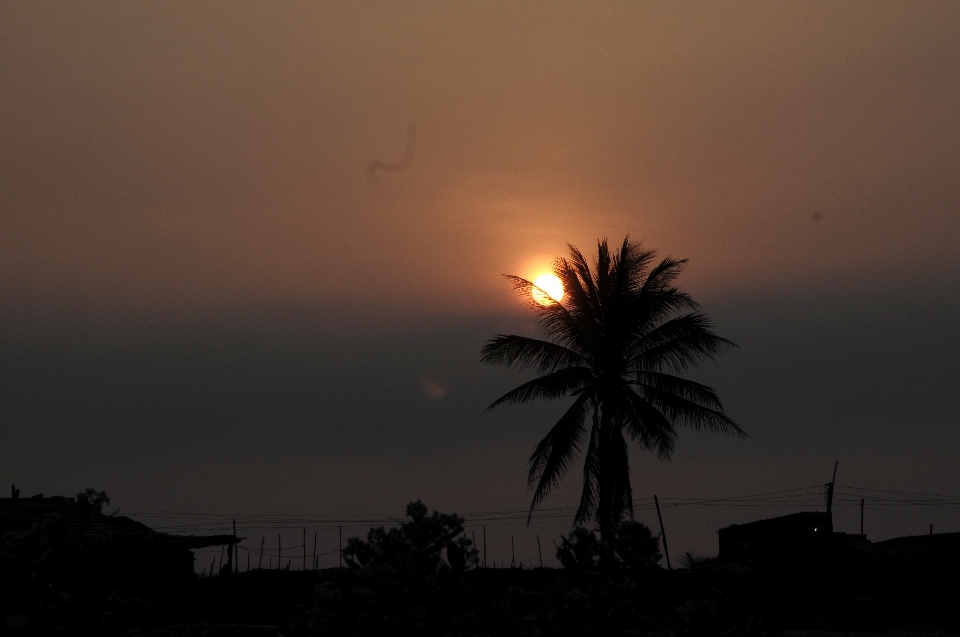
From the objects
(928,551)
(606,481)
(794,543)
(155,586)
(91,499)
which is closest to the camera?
(91,499)

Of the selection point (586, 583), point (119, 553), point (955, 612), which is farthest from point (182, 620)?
point (586, 583)

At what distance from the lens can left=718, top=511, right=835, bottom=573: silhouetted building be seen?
26906 mm

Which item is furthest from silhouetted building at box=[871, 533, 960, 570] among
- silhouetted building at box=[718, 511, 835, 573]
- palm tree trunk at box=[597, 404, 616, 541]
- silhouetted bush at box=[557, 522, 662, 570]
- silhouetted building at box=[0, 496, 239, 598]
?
silhouetted bush at box=[557, 522, 662, 570]

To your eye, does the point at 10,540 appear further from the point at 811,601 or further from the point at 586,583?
the point at 811,601

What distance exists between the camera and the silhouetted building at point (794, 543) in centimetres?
2691

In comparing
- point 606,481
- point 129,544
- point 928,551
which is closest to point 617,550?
point 606,481

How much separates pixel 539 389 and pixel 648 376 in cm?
296

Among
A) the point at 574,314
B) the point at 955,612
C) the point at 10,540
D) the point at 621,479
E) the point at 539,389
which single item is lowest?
the point at 955,612

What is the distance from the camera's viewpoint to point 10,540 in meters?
7.47

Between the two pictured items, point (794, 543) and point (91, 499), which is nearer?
point (91, 499)

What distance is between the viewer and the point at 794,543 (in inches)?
1089

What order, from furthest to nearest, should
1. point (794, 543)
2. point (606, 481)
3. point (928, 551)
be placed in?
point (928, 551), point (794, 543), point (606, 481)

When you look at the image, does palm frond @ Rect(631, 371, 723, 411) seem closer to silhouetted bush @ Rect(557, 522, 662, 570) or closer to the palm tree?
the palm tree

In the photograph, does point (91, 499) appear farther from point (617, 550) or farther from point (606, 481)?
point (606, 481)
